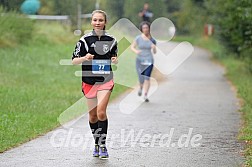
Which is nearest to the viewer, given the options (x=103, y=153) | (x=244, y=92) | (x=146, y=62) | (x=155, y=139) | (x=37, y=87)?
(x=103, y=153)

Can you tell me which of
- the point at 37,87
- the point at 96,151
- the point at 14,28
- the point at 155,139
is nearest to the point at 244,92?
the point at 37,87

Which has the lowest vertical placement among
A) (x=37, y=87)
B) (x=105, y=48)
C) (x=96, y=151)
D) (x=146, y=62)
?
(x=37, y=87)

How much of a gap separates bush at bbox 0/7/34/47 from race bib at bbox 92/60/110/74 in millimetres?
16132

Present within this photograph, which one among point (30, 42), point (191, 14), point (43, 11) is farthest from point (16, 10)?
point (191, 14)

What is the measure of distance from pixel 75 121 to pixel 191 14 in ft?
153

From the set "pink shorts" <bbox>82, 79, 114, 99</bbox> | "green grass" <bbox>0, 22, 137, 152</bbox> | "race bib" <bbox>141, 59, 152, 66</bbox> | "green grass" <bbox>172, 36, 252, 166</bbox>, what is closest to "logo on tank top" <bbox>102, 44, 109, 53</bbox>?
"pink shorts" <bbox>82, 79, 114, 99</bbox>

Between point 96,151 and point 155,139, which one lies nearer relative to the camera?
point 96,151

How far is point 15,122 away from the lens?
12.1 meters

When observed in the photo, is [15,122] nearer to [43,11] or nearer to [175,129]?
[175,129]

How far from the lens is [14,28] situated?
26578 mm

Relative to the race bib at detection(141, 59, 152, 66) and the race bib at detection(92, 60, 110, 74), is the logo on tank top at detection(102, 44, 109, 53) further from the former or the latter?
the race bib at detection(141, 59, 152, 66)

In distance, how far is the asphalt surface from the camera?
29.2 ft

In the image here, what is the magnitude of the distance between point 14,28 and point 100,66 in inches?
712

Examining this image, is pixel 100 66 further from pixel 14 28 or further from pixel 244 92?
pixel 14 28
